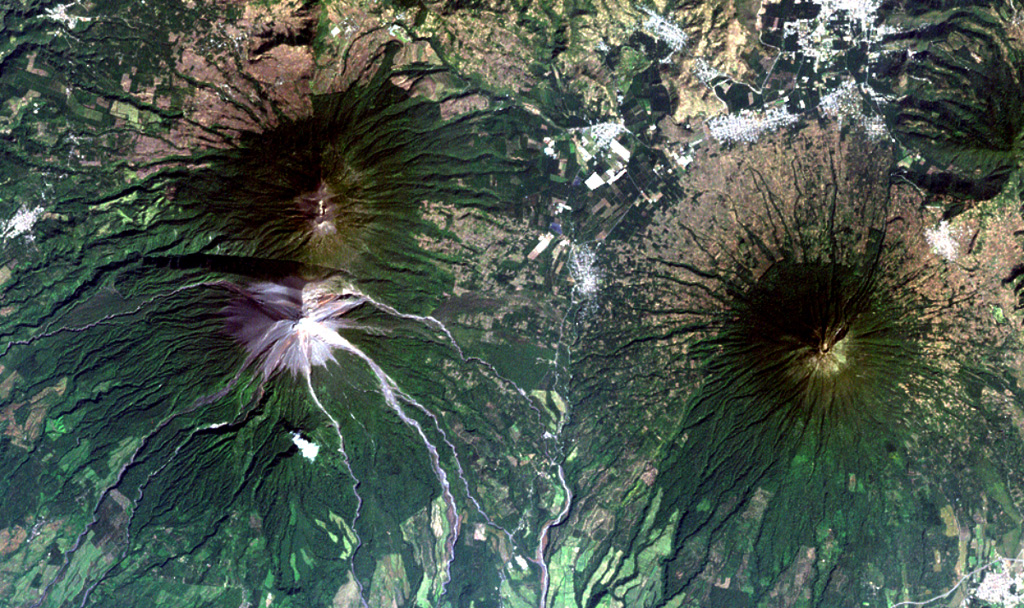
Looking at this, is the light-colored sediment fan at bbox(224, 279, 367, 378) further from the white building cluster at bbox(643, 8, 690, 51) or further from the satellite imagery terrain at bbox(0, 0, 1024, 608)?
the white building cluster at bbox(643, 8, 690, 51)

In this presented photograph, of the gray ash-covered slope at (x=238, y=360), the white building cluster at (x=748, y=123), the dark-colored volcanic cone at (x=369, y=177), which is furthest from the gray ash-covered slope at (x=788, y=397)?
the dark-colored volcanic cone at (x=369, y=177)

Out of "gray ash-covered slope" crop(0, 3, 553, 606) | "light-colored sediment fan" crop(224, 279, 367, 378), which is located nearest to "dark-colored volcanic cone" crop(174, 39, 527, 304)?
"gray ash-covered slope" crop(0, 3, 553, 606)

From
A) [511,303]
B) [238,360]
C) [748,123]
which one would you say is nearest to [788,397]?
[748,123]

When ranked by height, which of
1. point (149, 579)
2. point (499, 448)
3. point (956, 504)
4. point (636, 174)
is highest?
point (636, 174)

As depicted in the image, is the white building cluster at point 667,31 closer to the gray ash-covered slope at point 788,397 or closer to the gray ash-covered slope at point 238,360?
the gray ash-covered slope at point 788,397

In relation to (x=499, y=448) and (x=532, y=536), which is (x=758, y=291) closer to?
(x=499, y=448)

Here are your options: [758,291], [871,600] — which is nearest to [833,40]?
[758,291]
